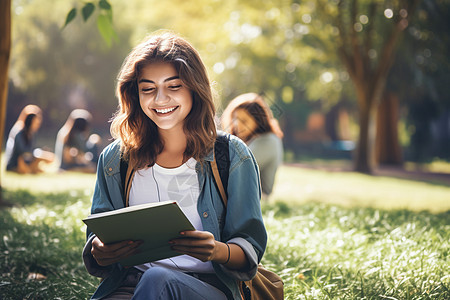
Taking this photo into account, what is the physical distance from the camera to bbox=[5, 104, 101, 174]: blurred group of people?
40.7ft

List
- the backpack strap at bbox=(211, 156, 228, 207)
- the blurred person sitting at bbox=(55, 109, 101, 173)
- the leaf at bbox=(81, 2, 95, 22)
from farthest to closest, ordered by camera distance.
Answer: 1. the blurred person sitting at bbox=(55, 109, 101, 173)
2. the leaf at bbox=(81, 2, 95, 22)
3. the backpack strap at bbox=(211, 156, 228, 207)

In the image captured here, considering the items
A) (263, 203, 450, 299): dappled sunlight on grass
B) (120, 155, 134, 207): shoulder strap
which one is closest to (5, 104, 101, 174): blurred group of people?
(263, 203, 450, 299): dappled sunlight on grass

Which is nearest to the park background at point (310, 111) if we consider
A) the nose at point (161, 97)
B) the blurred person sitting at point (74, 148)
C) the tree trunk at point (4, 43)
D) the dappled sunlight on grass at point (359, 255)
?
the dappled sunlight on grass at point (359, 255)

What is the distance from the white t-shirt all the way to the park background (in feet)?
1.85

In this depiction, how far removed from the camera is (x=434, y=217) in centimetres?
638

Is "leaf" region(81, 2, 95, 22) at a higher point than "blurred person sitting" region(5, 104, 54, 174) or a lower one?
higher

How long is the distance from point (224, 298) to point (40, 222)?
3929 mm

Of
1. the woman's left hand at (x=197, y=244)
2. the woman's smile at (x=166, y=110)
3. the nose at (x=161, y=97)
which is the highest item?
the nose at (x=161, y=97)

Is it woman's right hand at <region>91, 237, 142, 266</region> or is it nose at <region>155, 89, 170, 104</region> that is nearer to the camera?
woman's right hand at <region>91, 237, 142, 266</region>

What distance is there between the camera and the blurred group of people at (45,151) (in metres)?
12.4

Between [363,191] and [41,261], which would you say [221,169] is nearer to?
[41,261]

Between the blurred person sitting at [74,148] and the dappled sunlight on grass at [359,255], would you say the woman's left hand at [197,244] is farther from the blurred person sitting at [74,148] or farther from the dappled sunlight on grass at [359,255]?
the blurred person sitting at [74,148]

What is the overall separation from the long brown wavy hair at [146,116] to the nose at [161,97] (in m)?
0.12

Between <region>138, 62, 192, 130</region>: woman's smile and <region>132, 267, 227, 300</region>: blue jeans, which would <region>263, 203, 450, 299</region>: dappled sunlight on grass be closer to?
<region>132, 267, 227, 300</region>: blue jeans
